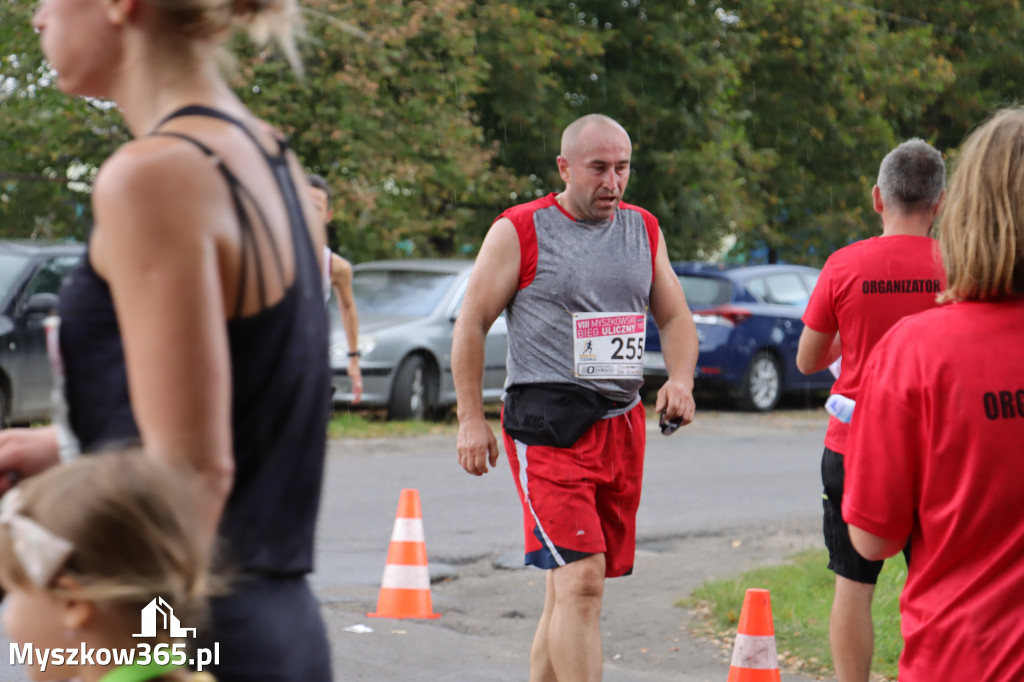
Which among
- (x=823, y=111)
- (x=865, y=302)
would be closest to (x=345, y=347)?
(x=865, y=302)

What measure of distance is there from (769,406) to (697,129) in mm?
7163

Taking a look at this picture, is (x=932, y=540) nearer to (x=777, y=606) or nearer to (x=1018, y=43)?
(x=777, y=606)

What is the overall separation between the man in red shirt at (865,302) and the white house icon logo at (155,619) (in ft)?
11.3

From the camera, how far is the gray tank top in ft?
16.4

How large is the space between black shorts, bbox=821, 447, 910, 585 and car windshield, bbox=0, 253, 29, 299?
889 centimetres

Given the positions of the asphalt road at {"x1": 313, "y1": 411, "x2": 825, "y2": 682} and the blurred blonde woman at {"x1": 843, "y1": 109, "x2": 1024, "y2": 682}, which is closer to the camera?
the blurred blonde woman at {"x1": 843, "y1": 109, "x2": 1024, "y2": 682}

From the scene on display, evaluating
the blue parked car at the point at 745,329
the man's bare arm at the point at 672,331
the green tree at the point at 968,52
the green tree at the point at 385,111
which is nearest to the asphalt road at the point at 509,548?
the man's bare arm at the point at 672,331

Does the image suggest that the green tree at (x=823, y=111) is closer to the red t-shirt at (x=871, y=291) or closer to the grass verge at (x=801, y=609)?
the grass verge at (x=801, y=609)

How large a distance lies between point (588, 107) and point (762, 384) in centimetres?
740

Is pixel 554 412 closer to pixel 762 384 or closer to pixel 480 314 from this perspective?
pixel 480 314

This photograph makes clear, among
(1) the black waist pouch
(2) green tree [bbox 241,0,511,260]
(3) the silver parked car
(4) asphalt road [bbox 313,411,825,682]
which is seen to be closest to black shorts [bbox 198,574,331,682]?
(1) the black waist pouch

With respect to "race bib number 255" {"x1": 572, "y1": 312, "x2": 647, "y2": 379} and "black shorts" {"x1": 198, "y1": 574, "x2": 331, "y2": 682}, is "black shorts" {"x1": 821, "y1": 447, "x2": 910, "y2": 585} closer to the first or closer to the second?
"race bib number 255" {"x1": 572, "y1": 312, "x2": 647, "y2": 379}

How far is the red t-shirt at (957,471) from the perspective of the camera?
2438mm

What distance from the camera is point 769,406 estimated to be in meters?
17.9
